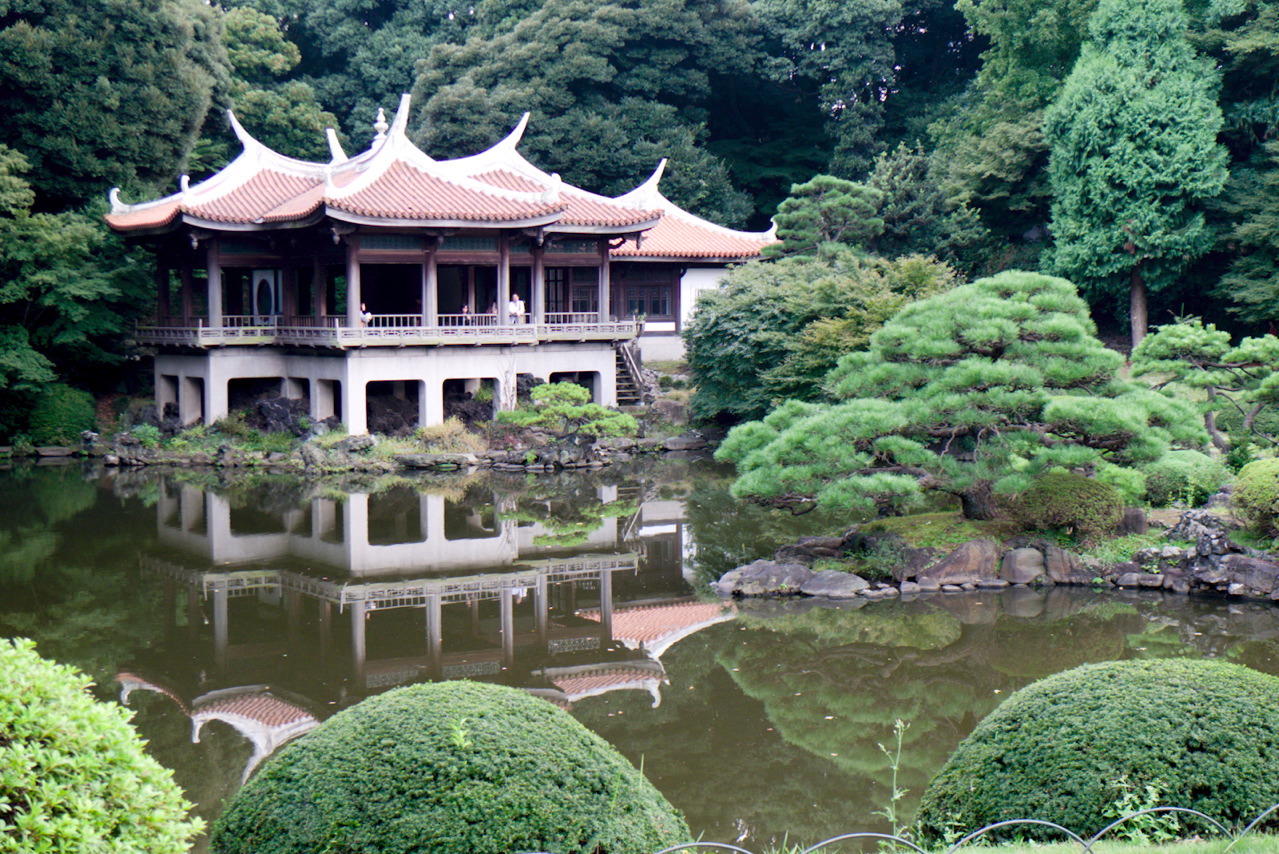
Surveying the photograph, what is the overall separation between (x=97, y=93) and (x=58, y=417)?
22.8ft

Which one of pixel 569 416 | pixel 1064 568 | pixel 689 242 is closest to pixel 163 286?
pixel 569 416

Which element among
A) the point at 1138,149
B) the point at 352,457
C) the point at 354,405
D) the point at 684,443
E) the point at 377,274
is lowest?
the point at 352,457

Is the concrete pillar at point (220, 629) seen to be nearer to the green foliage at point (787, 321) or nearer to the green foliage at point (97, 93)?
the green foliage at point (787, 321)

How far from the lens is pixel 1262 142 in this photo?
80.7ft

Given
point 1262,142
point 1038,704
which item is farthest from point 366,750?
point 1262,142

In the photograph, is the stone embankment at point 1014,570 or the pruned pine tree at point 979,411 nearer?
the pruned pine tree at point 979,411

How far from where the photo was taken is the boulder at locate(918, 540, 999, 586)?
40.8ft

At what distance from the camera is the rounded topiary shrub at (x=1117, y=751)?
470 centimetres

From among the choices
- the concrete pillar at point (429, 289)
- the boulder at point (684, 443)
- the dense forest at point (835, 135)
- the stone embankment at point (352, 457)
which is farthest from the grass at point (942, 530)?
the concrete pillar at point (429, 289)

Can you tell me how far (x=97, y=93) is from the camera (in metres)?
24.8

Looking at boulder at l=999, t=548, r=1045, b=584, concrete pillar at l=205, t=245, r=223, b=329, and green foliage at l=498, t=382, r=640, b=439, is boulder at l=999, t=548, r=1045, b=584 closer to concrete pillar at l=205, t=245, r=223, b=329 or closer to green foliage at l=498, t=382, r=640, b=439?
green foliage at l=498, t=382, r=640, b=439

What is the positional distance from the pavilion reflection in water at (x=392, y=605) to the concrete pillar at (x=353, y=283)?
5.99 metres

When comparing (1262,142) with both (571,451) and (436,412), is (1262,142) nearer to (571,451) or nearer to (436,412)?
(571,451)

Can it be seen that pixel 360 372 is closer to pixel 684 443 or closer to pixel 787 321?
pixel 684 443
